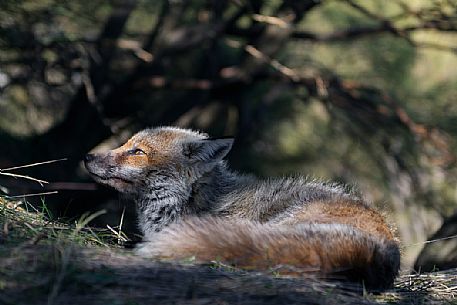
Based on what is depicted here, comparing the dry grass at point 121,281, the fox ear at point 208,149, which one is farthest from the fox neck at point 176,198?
the dry grass at point 121,281

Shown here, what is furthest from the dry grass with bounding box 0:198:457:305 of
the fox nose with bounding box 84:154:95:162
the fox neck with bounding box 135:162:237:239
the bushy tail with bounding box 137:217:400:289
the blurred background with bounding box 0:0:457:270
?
the blurred background with bounding box 0:0:457:270

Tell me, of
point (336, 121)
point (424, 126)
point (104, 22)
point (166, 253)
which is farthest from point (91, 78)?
point (166, 253)

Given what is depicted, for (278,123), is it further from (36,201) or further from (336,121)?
(36,201)

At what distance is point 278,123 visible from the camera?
44.2 ft

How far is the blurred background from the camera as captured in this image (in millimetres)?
10391

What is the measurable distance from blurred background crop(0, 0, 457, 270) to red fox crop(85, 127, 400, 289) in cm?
339

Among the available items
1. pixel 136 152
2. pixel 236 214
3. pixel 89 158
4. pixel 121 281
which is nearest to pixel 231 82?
Answer: pixel 136 152

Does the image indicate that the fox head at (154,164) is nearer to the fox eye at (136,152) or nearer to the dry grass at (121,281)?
the fox eye at (136,152)

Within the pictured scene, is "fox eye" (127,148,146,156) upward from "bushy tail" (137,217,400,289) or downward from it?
downward

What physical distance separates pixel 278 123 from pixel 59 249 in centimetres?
954

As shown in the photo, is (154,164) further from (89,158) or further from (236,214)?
(236,214)

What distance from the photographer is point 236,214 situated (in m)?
6.14

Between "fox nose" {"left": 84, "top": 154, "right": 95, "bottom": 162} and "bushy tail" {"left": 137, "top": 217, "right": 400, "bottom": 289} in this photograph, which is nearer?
"bushy tail" {"left": 137, "top": 217, "right": 400, "bottom": 289}

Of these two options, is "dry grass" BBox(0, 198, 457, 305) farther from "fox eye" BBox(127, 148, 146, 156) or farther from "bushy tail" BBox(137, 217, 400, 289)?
"fox eye" BBox(127, 148, 146, 156)
